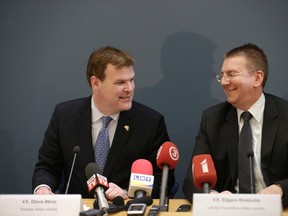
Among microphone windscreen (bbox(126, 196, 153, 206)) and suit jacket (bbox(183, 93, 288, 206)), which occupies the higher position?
suit jacket (bbox(183, 93, 288, 206))

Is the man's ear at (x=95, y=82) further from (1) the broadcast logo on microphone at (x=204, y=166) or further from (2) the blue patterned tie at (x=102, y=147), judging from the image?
(1) the broadcast logo on microphone at (x=204, y=166)

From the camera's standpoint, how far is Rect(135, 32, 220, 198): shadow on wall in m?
4.13

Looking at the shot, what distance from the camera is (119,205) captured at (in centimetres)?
262

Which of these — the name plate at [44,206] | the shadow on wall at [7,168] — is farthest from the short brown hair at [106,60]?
the name plate at [44,206]

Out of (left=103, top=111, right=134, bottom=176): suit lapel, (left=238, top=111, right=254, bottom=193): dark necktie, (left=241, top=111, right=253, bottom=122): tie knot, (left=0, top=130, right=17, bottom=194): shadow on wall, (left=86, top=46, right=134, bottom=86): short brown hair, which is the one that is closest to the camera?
(left=238, top=111, right=254, bottom=193): dark necktie

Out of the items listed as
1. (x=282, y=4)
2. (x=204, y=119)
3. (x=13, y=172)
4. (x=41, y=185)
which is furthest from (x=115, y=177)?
(x=282, y=4)

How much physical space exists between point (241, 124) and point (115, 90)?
0.92 meters

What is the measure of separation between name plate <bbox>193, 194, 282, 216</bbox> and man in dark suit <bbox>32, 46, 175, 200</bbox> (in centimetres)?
129

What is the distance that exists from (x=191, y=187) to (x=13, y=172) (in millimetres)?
1976

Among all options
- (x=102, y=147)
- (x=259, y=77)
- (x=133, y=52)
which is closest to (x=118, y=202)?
(x=102, y=147)

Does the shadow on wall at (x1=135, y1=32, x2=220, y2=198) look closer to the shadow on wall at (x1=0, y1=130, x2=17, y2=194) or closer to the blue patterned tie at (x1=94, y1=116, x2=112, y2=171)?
the blue patterned tie at (x1=94, y1=116, x2=112, y2=171)

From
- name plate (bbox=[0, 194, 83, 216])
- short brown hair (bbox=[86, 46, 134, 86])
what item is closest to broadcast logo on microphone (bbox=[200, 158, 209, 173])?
name plate (bbox=[0, 194, 83, 216])

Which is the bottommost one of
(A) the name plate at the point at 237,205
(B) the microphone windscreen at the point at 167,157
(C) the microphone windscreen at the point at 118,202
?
(A) the name plate at the point at 237,205

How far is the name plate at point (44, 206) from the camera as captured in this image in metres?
2.26
